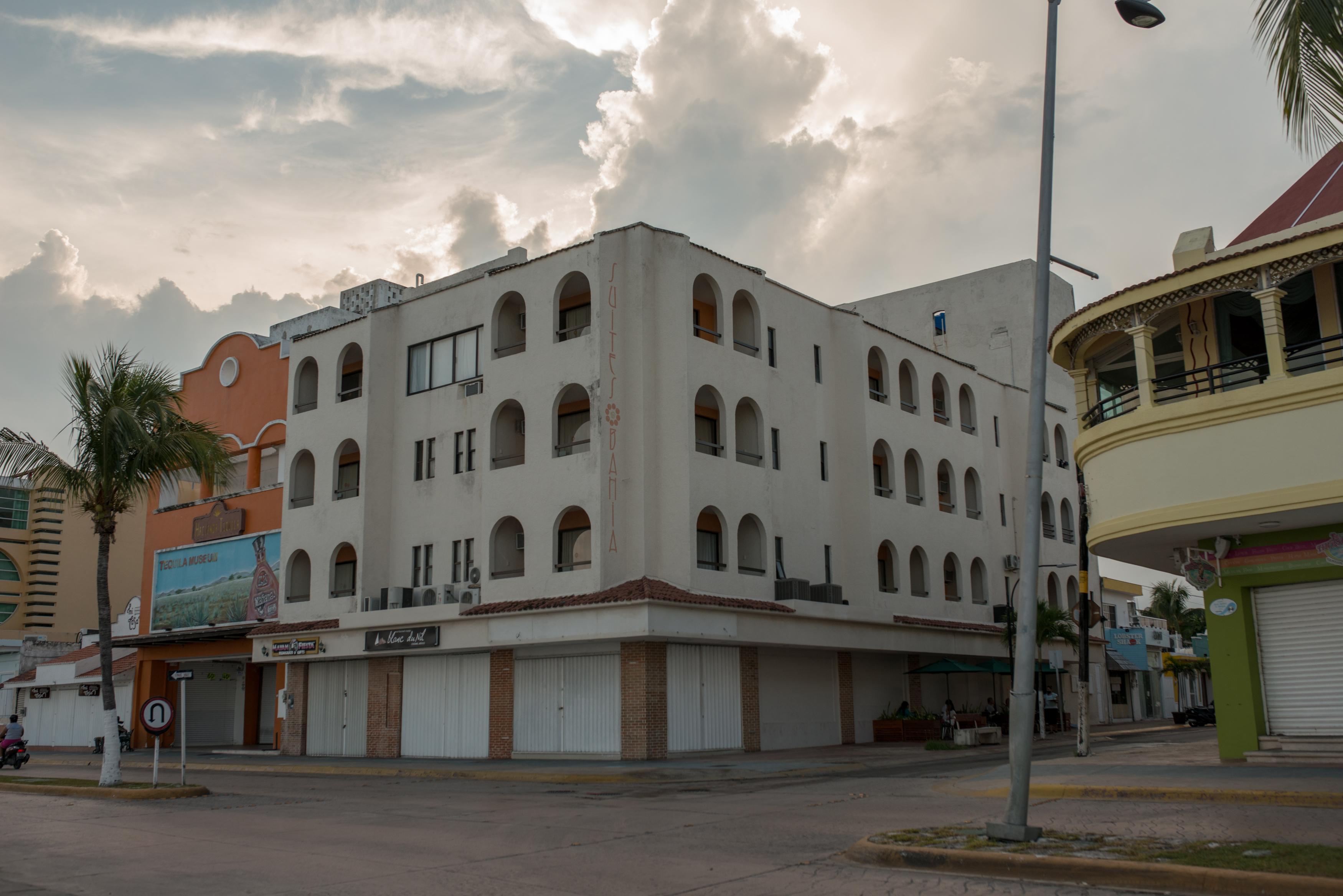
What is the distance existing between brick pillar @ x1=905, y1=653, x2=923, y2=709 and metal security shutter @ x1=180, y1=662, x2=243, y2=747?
88.4 ft

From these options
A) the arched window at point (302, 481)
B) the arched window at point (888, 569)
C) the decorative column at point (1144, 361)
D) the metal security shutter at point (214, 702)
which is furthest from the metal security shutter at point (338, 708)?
the decorative column at point (1144, 361)

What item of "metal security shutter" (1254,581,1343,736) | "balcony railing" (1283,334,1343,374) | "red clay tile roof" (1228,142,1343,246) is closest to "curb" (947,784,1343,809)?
"metal security shutter" (1254,581,1343,736)

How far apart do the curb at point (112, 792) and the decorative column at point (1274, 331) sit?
20208mm

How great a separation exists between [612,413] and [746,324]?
6712 millimetres

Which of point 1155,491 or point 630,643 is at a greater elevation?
point 1155,491

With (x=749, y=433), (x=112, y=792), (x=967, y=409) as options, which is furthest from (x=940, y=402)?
(x=112, y=792)

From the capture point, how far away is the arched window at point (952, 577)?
138 feet

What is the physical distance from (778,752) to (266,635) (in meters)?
18.0

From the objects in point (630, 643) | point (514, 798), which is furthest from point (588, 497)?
point (514, 798)

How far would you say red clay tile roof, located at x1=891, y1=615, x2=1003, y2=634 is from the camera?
3703cm

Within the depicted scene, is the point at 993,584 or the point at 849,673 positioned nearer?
the point at 849,673

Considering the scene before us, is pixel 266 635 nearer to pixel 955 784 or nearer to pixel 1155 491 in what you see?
pixel 955 784

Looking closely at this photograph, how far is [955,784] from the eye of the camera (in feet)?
62.1

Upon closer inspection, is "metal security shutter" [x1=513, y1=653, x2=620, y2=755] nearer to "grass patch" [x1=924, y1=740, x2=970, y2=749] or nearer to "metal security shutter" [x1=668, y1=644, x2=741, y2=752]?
"metal security shutter" [x1=668, y1=644, x2=741, y2=752]
